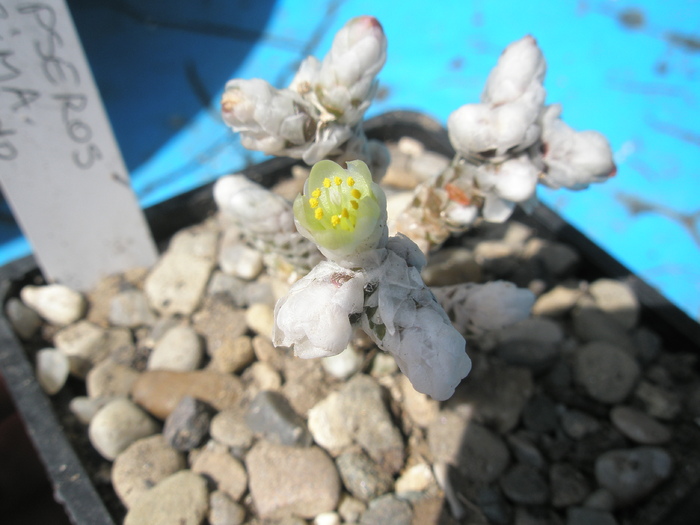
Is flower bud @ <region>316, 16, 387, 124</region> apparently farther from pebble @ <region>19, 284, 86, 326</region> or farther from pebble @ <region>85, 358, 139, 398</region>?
pebble @ <region>19, 284, 86, 326</region>

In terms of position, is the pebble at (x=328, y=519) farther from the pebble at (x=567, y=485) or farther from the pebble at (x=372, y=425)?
the pebble at (x=567, y=485)

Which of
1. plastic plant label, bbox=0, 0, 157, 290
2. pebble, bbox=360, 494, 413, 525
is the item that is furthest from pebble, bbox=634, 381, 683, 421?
plastic plant label, bbox=0, 0, 157, 290

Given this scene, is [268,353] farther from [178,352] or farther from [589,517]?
[589,517]

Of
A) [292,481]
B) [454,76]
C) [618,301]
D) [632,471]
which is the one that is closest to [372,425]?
[292,481]

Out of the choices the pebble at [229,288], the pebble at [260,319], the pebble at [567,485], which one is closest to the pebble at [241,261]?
the pebble at [229,288]

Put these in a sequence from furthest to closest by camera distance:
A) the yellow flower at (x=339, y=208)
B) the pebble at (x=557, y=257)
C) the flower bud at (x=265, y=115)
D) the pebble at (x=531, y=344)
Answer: the pebble at (x=557, y=257) < the pebble at (x=531, y=344) < the flower bud at (x=265, y=115) < the yellow flower at (x=339, y=208)
